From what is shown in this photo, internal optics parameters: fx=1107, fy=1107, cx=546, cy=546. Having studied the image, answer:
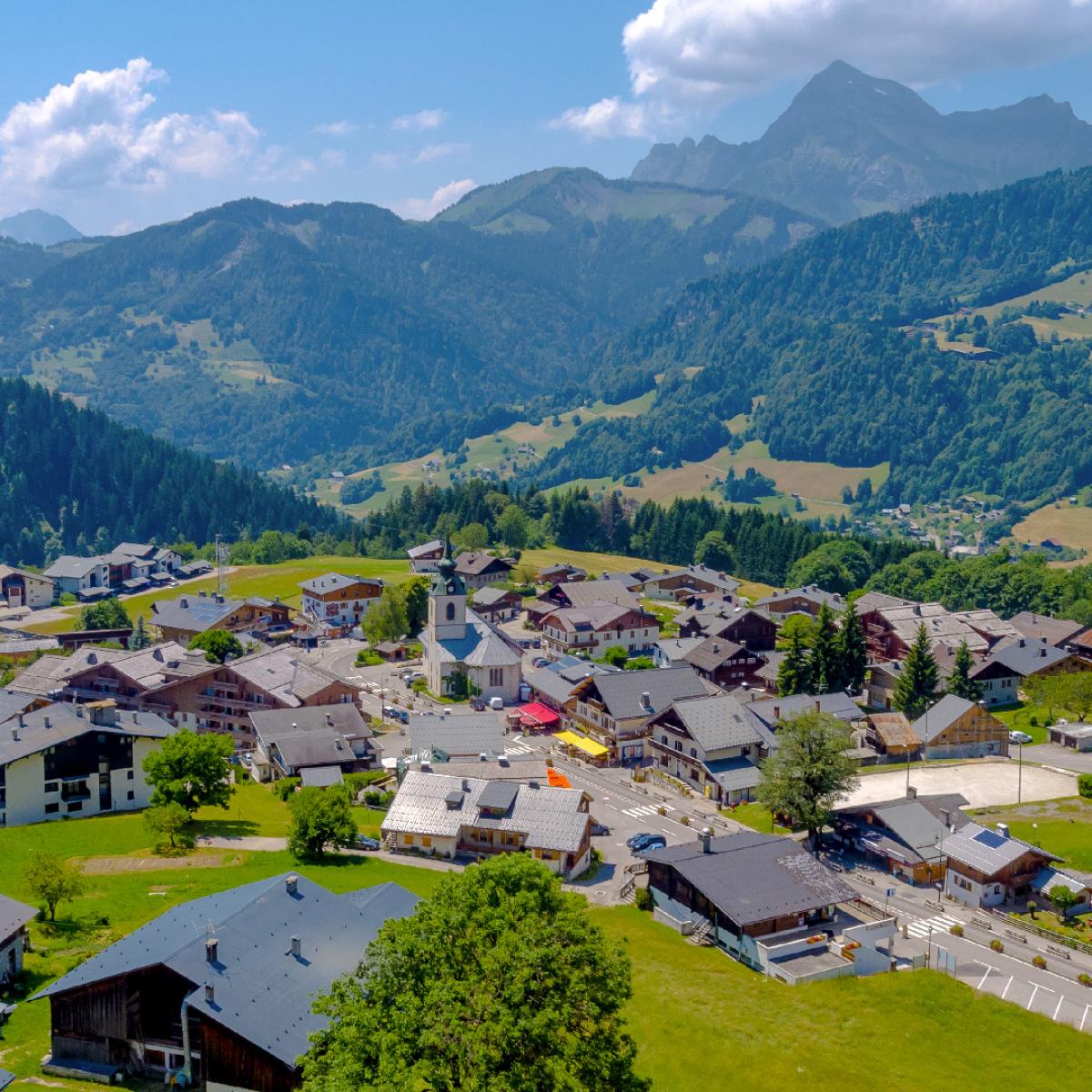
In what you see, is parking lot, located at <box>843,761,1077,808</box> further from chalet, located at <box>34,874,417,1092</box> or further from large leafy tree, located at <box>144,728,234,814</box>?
chalet, located at <box>34,874,417,1092</box>

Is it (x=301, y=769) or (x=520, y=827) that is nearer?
(x=520, y=827)

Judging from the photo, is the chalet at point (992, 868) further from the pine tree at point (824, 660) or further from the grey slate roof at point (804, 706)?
the pine tree at point (824, 660)

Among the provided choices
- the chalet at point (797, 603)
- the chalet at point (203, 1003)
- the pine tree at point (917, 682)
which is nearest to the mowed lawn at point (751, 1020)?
the chalet at point (203, 1003)

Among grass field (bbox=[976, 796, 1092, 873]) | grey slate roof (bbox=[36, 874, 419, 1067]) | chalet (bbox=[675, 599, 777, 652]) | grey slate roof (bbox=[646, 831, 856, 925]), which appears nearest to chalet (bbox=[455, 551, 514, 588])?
chalet (bbox=[675, 599, 777, 652])

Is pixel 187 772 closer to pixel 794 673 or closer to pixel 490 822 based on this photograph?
pixel 490 822

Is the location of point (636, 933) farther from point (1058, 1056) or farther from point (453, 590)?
point (453, 590)

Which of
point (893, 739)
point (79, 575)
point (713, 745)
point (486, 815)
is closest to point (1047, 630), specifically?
point (893, 739)

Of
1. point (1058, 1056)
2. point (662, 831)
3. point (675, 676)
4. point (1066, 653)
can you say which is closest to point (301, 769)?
point (662, 831)
